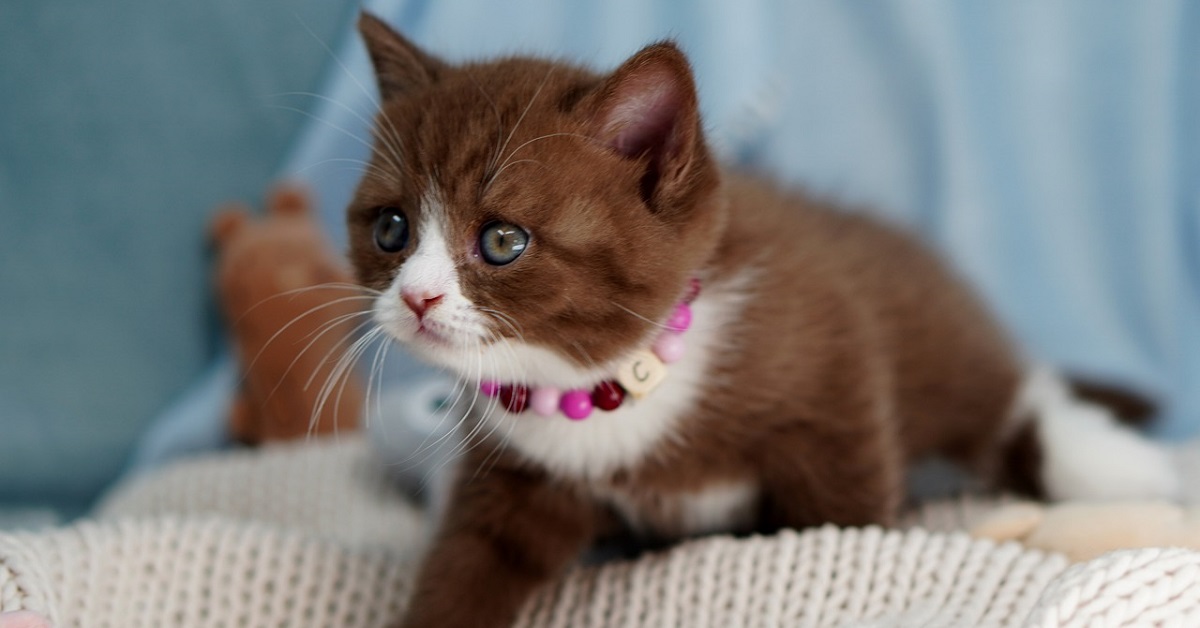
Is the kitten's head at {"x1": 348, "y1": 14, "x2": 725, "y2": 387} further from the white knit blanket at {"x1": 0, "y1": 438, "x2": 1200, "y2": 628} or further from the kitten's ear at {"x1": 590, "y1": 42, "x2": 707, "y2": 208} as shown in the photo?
the white knit blanket at {"x1": 0, "y1": 438, "x2": 1200, "y2": 628}

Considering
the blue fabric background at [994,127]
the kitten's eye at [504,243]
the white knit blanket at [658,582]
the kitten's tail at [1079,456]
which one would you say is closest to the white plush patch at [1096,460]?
the kitten's tail at [1079,456]

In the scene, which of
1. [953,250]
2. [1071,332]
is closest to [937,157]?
[953,250]

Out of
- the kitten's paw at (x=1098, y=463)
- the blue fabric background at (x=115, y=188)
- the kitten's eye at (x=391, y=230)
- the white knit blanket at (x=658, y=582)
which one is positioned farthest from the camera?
the blue fabric background at (x=115, y=188)

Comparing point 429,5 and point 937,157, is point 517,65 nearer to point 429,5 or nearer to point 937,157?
point 429,5

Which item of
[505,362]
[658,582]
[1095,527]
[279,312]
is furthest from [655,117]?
[279,312]

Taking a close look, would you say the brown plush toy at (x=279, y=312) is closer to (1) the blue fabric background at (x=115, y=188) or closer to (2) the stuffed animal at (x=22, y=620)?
(1) the blue fabric background at (x=115, y=188)

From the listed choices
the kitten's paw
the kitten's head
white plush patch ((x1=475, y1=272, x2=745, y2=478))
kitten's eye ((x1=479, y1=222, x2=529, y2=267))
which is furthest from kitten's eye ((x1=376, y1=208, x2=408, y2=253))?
the kitten's paw
